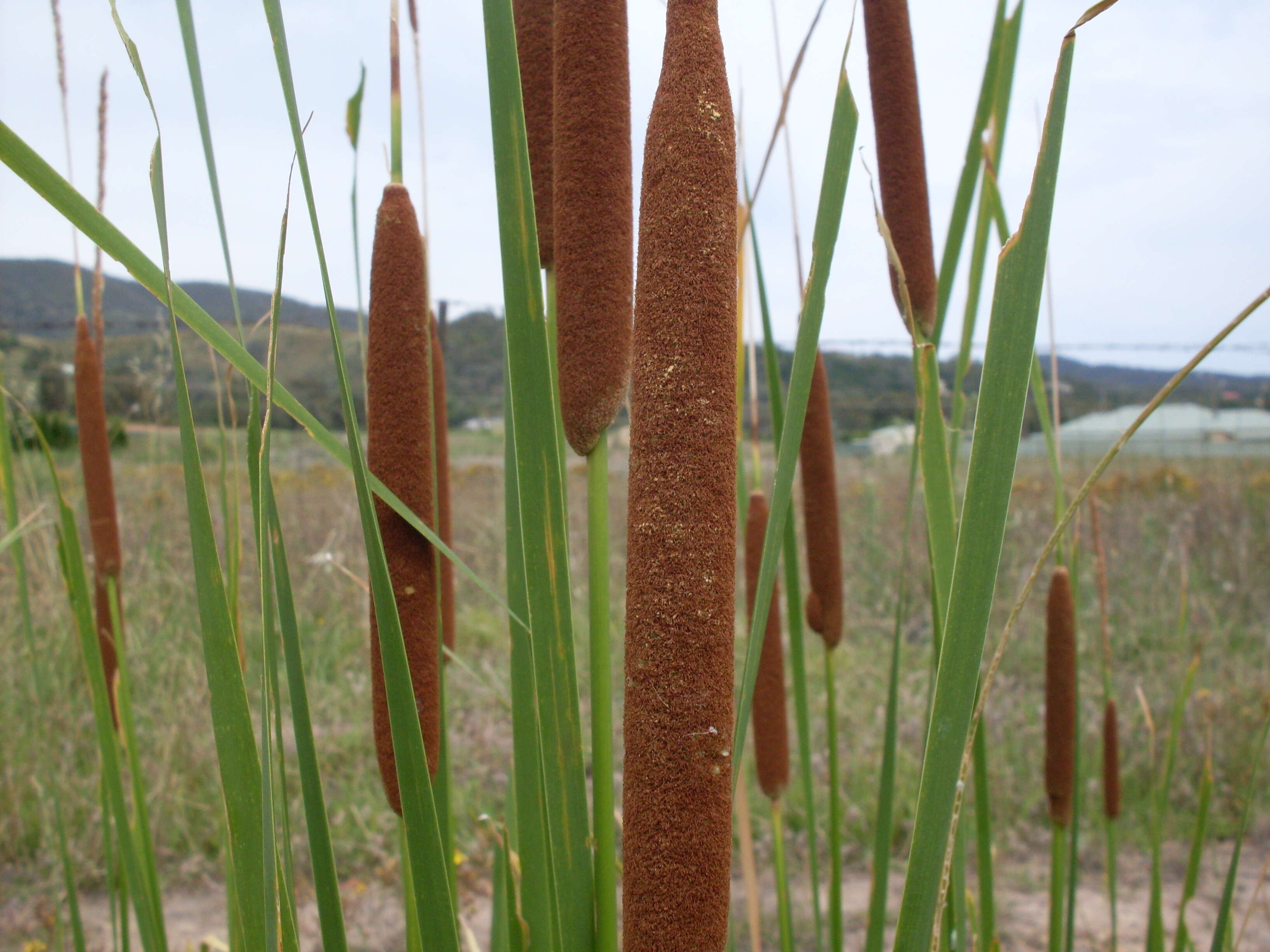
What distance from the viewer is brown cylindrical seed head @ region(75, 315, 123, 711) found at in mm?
716

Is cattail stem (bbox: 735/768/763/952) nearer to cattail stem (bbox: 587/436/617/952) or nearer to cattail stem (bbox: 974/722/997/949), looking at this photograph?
cattail stem (bbox: 974/722/997/949)

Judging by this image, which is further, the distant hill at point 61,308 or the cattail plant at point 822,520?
the distant hill at point 61,308

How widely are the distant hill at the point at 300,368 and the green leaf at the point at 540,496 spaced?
1743 millimetres

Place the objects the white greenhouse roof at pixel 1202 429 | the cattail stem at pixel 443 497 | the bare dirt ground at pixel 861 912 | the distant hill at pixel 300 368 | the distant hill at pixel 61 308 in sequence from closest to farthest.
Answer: the cattail stem at pixel 443 497 → the bare dirt ground at pixel 861 912 → the distant hill at pixel 300 368 → the distant hill at pixel 61 308 → the white greenhouse roof at pixel 1202 429

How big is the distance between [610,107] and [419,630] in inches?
10.5

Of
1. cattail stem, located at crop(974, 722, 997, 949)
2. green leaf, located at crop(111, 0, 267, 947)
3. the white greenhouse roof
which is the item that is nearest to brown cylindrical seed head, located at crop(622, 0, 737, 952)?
green leaf, located at crop(111, 0, 267, 947)

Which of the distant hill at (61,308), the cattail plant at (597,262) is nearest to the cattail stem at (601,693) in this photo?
the cattail plant at (597,262)

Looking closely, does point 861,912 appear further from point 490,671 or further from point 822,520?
point 822,520

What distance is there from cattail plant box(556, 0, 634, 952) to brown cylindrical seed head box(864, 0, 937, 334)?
0.25 m

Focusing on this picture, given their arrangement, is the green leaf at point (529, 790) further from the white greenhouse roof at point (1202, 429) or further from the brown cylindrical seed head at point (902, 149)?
the white greenhouse roof at point (1202, 429)

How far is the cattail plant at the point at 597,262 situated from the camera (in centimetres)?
36

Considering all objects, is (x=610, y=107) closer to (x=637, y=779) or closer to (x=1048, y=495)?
(x=637, y=779)

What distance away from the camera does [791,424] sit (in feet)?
1.14

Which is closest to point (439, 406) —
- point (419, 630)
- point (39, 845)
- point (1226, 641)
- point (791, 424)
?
point (419, 630)
